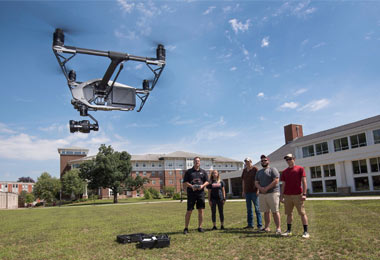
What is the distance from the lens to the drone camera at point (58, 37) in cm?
925

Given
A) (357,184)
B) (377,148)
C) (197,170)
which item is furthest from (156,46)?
(357,184)

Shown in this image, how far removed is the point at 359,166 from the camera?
3347cm

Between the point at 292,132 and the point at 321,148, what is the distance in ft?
45.1

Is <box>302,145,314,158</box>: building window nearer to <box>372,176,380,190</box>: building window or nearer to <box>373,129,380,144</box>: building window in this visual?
<box>373,129,380,144</box>: building window

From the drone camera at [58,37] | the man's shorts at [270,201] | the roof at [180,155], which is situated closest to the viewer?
the man's shorts at [270,201]

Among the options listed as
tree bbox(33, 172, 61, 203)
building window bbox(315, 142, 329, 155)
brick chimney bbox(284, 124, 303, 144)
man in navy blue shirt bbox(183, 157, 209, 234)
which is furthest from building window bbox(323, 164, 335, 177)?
tree bbox(33, 172, 61, 203)

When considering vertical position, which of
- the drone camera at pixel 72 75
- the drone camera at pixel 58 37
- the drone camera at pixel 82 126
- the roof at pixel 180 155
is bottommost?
the drone camera at pixel 82 126

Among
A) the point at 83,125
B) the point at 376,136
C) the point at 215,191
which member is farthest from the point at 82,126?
the point at 376,136

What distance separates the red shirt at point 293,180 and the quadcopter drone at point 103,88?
20.5ft

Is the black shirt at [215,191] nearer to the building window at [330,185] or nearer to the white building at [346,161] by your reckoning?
the white building at [346,161]

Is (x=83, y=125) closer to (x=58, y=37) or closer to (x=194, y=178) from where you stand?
(x=58, y=37)

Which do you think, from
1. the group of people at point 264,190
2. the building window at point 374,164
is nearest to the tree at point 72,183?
the building window at point 374,164

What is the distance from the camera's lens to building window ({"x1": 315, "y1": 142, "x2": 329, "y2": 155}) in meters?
40.2

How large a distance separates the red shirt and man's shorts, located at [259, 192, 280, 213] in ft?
1.14
